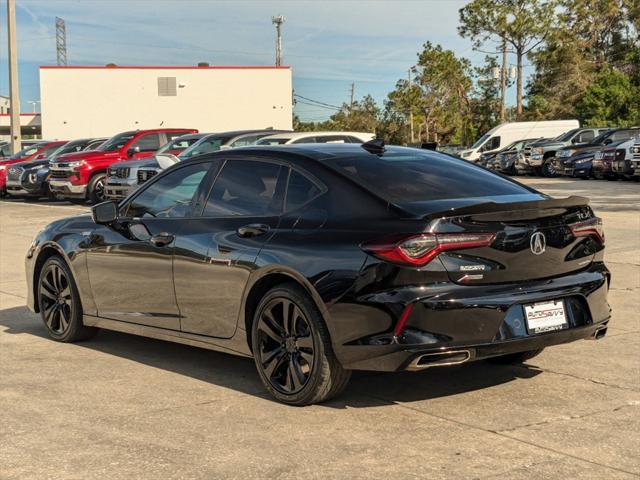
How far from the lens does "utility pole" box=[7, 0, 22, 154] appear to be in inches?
1318

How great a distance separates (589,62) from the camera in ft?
218

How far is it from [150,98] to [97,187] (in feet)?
133

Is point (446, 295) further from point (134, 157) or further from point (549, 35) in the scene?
point (549, 35)

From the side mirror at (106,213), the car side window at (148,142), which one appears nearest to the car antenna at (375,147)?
→ the side mirror at (106,213)

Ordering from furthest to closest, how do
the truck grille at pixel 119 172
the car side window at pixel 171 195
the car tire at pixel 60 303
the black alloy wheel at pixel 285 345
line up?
the truck grille at pixel 119 172 < the car tire at pixel 60 303 < the car side window at pixel 171 195 < the black alloy wheel at pixel 285 345

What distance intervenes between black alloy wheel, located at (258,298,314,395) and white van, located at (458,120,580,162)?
3928cm

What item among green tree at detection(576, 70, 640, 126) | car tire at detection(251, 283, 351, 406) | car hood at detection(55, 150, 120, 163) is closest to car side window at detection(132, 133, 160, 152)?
car hood at detection(55, 150, 120, 163)

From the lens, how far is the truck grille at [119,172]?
21719 millimetres

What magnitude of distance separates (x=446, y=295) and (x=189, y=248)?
188 centimetres

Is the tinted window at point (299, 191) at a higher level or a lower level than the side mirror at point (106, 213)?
higher

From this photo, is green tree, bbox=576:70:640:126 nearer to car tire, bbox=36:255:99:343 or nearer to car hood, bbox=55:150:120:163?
car hood, bbox=55:150:120:163

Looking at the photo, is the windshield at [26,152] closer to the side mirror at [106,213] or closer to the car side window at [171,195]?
the side mirror at [106,213]

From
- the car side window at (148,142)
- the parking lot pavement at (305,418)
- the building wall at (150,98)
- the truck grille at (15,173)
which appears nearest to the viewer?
the parking lot pavement at (305,418)

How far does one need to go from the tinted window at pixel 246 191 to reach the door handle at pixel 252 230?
0.11 meters
